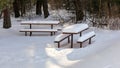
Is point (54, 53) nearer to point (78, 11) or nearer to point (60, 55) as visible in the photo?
point (60, 55)

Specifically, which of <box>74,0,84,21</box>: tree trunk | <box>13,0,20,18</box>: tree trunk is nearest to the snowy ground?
<box>74,0,84,21</box>: tree trunk

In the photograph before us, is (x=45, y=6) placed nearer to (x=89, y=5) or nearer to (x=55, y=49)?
(x=89, y=5)

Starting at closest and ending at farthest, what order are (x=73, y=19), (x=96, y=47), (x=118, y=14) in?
(x=96, y=47) → (x=118, y=14) → (x=73, y=19)

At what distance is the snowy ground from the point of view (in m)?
8.71

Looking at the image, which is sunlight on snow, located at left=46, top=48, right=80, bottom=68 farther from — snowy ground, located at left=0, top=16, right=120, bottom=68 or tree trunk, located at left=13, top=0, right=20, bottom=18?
tree trunk, located at left=13, top=0, right=20, bottom=18

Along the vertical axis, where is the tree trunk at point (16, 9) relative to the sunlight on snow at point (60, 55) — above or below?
above

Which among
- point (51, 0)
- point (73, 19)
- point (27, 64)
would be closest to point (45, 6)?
point (51, 0)

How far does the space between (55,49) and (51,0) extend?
344 inches

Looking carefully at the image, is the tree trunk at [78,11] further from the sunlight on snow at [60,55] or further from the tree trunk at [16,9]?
the sunlight on snow at [60,55]

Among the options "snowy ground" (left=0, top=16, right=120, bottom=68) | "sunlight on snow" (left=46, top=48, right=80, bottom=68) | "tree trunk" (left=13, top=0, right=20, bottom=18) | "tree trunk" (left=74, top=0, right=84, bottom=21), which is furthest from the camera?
"tree trunk" (left=13, top=0, right=20, bottom=18)

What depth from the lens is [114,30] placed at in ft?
46.2

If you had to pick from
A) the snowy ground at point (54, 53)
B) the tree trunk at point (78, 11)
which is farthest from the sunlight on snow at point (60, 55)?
the tree trunk at point (78, 11)

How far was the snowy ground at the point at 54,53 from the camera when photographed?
871 centimetres

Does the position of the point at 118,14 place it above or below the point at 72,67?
above
